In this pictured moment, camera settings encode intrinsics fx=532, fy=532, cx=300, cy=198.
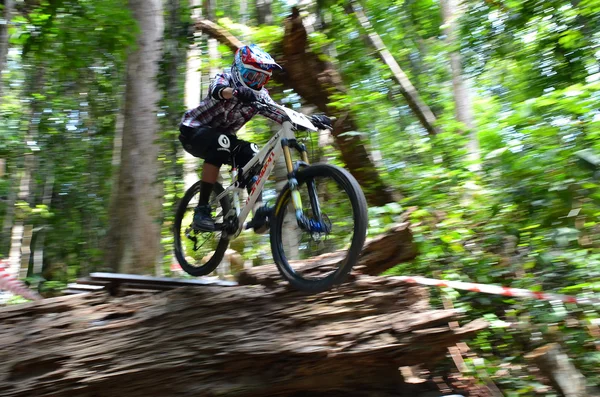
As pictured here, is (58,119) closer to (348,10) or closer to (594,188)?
(348,10)

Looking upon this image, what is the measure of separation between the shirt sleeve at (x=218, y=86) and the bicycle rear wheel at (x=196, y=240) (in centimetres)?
112

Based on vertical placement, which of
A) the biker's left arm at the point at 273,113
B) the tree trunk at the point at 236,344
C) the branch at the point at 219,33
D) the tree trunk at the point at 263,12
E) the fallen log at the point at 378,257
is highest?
the tree trunk at the point at 263,12

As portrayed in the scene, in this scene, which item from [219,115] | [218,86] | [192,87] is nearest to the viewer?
[218,86]

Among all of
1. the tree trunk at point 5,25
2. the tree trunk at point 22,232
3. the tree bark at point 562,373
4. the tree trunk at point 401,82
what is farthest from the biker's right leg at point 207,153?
the tree trunk at point 22,232

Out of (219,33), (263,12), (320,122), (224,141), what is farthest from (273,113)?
(263,12)

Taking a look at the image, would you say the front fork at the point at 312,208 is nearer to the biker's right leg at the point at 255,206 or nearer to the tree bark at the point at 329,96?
the biker's right leg at the point at 255,206

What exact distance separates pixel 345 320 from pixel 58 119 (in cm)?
930

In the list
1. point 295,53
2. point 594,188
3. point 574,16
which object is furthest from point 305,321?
point 574,16

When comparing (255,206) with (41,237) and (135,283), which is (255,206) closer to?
(135,283)

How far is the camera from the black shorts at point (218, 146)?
4715 mm

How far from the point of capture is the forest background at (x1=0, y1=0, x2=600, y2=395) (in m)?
5.27

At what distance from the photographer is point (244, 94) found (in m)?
3.85

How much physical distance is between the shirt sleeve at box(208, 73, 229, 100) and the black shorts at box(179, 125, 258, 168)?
50 cm

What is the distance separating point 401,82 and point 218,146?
5.52 m
